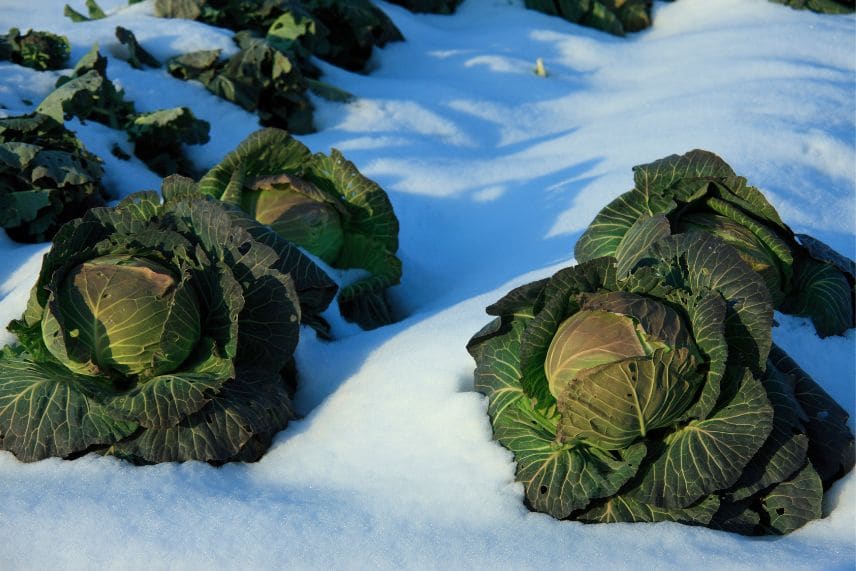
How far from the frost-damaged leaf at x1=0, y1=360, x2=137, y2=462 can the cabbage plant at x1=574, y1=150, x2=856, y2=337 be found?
191cm

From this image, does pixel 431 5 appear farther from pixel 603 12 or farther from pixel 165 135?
pixel 165 135

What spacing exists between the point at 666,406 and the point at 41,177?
3222mm

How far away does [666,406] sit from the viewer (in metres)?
2.69

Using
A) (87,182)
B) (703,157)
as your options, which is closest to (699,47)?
(703,157)

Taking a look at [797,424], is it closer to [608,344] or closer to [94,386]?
[608,344]

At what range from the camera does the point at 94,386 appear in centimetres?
304

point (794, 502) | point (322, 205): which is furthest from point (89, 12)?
point (794, 502)

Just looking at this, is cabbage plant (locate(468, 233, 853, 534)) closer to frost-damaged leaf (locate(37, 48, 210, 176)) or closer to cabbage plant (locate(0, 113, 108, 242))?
cabbage plant (locate(0, 113, 108, 242))

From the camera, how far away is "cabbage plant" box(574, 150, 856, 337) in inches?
137

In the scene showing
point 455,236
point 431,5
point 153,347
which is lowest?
point 455,236

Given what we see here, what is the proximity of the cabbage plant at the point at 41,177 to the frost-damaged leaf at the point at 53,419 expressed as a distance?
1586mm

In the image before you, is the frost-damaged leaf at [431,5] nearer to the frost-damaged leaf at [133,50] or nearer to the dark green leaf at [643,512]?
the frost-damaged leaf at [133,50]

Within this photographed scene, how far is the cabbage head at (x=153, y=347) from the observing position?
9.80 ft

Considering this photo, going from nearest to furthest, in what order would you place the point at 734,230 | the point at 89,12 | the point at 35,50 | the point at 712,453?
the point at 712,453, the point at 734,230, the point at 35,50, the point at 89,12
